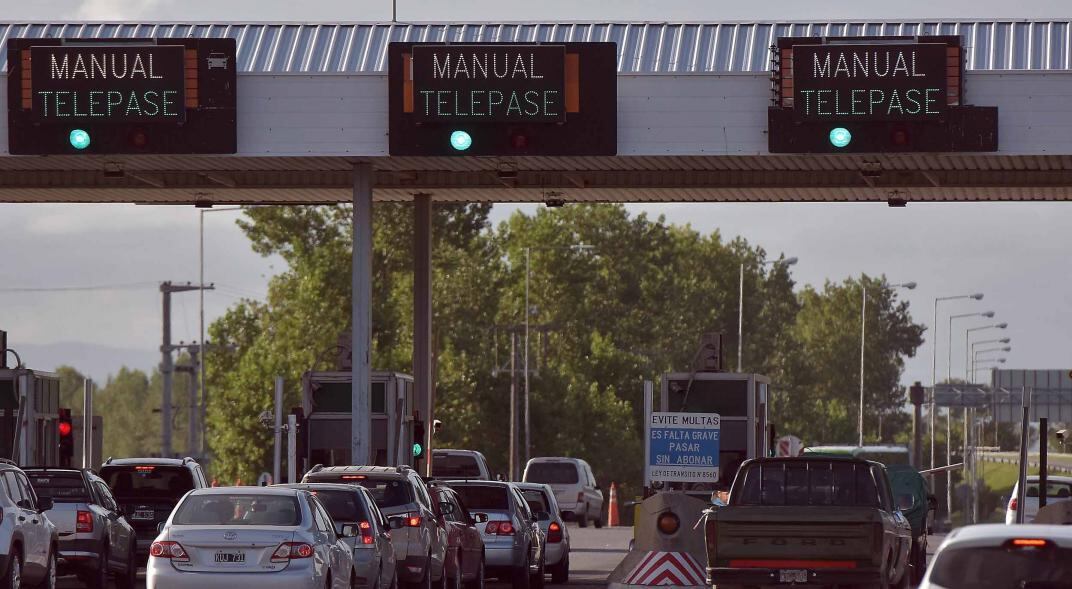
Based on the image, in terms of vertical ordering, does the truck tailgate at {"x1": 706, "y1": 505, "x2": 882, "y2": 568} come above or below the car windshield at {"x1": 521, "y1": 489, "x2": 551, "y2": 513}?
above

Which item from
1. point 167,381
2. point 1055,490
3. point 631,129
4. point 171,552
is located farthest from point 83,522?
point 167,381

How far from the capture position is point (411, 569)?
23297 mm

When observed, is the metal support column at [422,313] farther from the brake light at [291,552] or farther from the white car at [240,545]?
the brake light at [291,552]

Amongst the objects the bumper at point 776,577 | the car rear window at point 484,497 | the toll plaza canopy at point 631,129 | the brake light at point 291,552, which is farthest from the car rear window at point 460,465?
the brake light at point 291,552

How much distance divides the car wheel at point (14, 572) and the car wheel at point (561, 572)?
1075 centimetres

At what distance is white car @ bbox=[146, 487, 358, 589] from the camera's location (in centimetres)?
1917

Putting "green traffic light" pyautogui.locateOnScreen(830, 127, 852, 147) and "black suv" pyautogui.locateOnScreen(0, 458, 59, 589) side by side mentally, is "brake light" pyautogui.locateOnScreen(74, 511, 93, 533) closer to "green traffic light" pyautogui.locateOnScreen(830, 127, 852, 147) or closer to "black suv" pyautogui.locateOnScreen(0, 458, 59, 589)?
"black suv" pyautogui.locateOnScreen(0, 458, 59, 589)

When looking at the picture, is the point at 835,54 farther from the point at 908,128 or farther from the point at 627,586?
the point at 627,586

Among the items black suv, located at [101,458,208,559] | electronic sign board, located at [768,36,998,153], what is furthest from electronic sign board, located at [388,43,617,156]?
black suv, located at [101,458,208,559]

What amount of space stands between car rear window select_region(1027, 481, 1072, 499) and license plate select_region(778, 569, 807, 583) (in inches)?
584

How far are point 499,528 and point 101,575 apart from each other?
5.23m

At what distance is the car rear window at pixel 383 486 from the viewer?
78.1ft

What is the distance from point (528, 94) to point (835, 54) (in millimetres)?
4088

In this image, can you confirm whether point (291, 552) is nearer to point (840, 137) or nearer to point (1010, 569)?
point (1010, 569)
